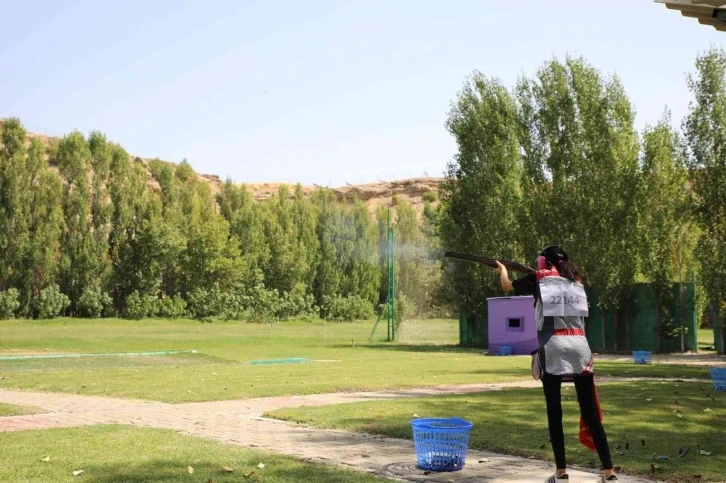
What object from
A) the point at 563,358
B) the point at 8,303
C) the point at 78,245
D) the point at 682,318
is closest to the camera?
the point at 563,358

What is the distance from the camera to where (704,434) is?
986cm

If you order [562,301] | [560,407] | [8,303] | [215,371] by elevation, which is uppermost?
[8,303]

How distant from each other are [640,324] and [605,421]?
27.9 metres

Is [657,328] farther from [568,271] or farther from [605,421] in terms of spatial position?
[568,271]

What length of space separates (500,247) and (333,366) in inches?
774

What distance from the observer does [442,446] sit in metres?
7.49

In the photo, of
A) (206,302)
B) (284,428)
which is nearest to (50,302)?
(206,302)

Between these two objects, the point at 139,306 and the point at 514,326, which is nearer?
the point at 514,326

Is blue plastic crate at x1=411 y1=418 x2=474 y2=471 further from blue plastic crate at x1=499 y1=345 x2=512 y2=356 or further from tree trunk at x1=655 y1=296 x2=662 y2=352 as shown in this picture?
tree trunk at x1=655 y1=296 x2=662 y2=352

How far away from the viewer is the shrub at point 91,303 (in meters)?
61.5

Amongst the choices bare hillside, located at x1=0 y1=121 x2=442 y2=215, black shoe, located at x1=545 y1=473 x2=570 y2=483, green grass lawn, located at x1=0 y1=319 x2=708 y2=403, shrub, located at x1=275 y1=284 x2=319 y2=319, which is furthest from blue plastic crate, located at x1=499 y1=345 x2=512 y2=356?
bare hillside, located at x1=0 y1=121 x2=442 y2=215

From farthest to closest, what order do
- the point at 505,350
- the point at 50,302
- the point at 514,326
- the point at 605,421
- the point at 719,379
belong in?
the point at 50,302 < the point at 514,326 < the point at 505,350 < the point at 719,379 < the point at 605,421

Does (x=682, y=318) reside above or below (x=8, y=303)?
below

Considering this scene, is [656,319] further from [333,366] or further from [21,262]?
[21,262]
